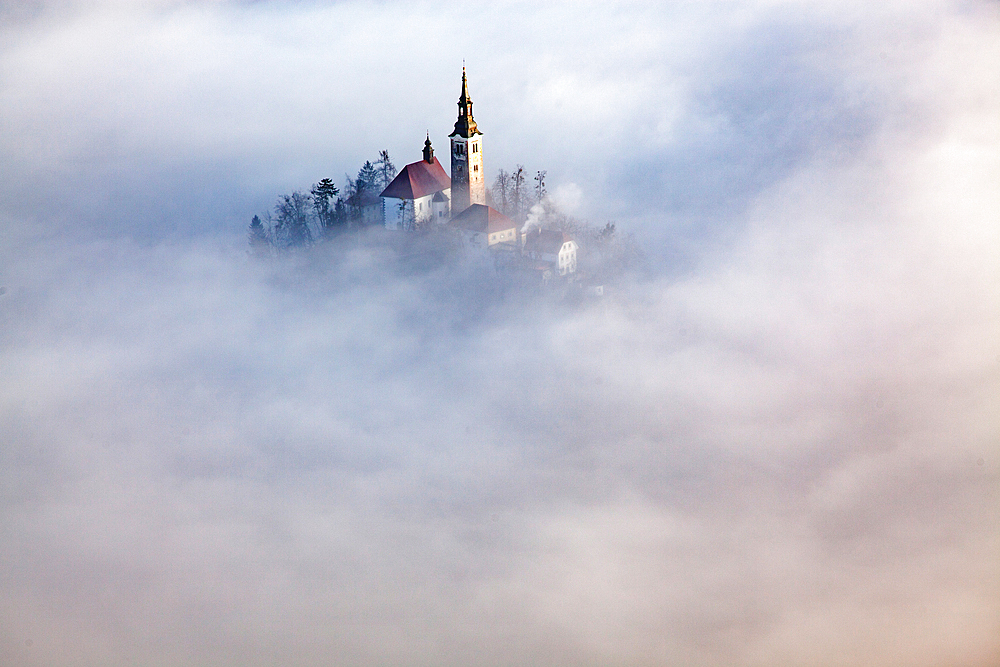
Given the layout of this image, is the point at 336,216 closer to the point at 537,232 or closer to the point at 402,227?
the point at 402,227

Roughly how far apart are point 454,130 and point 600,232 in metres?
15.1

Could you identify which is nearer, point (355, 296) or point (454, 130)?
point (454, 130)

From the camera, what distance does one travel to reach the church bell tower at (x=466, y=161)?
6950 centimetres

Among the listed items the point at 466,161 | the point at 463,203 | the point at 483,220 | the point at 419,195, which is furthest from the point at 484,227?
the point at 419,195

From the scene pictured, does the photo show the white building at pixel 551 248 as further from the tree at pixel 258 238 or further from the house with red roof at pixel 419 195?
the tree at pixel 258 238

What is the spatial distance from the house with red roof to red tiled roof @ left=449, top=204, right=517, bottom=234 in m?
Result: 3.25

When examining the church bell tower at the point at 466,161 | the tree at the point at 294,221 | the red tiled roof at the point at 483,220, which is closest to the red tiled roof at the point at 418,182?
the church bell tower at the point at 466,161

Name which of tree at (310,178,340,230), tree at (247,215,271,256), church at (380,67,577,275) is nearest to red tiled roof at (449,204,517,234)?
church at (380,67,577,275)

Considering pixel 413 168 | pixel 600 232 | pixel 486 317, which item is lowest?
pixel 486 317

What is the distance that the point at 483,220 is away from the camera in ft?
234

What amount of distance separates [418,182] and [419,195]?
44.0 inches

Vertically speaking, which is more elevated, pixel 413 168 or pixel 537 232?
pixel 413 168

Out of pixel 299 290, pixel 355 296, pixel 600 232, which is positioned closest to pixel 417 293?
pixel 355 296

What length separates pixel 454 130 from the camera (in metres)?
70.5
